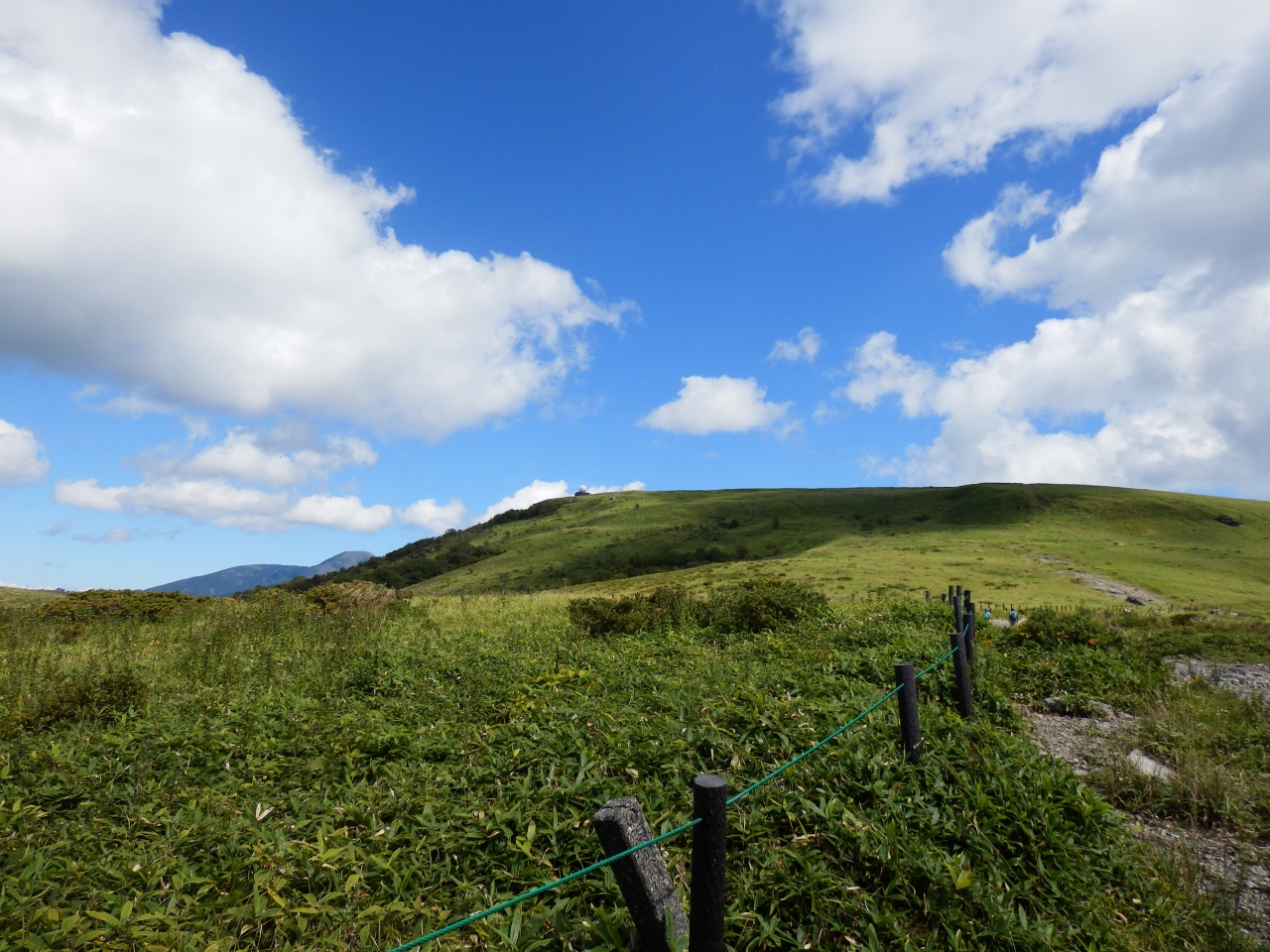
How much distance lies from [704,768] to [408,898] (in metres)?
3.21

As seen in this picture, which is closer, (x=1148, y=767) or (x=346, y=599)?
(x=1148, y=767)

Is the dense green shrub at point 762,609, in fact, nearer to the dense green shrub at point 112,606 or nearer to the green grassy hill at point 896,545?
the dense green shrub at point 112,606

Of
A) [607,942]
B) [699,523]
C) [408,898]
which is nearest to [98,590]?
[408,898]

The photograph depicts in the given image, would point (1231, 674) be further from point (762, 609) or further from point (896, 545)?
point (896, 545)

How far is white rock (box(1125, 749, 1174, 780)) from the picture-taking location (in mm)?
8055

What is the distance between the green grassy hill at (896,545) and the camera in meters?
47.5

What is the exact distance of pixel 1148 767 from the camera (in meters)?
8.38

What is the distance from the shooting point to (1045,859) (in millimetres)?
5695

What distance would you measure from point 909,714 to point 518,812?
4446mm

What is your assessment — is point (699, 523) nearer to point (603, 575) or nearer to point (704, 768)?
point (603, 575)

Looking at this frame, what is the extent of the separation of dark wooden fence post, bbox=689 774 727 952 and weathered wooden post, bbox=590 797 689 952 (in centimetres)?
36

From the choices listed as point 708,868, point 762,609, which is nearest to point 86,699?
point 708,868

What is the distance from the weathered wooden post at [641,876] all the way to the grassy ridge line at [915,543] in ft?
118

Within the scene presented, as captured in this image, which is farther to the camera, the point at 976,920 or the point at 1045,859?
the point at 1045,859
